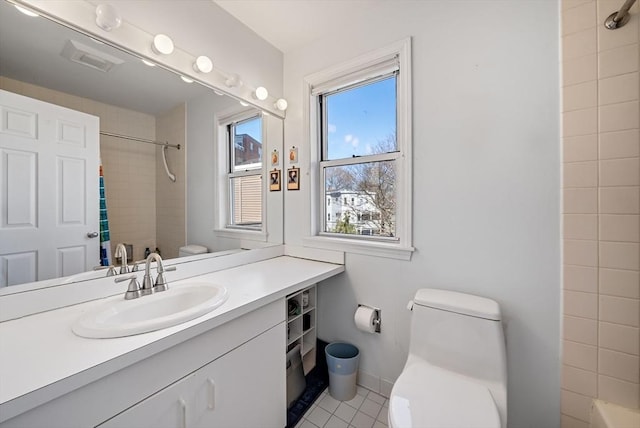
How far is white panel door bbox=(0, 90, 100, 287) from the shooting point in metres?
0.94

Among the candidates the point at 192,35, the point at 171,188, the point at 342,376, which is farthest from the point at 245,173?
the point at 342,376

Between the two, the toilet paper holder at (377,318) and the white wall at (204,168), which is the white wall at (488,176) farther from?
the white wall at (204,168)

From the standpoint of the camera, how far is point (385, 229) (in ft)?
5.61

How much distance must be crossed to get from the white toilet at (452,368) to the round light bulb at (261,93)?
65.3 inches

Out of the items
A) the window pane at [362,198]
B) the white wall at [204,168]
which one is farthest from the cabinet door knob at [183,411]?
the window pane at [362,198]

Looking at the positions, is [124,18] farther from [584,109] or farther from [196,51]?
[584,109]

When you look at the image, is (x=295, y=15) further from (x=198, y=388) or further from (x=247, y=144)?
(x=198, y=388)

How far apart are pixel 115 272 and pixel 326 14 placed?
1.94m

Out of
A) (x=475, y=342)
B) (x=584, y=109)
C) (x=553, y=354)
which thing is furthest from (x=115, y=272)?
(x=584, y=109)

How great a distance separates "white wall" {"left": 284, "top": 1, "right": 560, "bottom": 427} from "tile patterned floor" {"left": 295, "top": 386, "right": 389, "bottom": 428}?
0.45ft

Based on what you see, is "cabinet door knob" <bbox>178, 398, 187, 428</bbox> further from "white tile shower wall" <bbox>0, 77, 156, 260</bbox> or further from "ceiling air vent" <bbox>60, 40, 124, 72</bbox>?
"ceiling air vent" <bbox>60, 40, 124, 72</bbox>

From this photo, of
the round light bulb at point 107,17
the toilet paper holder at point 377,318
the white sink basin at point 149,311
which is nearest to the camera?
the white sink basin at point 149,311

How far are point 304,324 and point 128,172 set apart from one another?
57.1 inches

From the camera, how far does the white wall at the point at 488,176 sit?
3.83ft
